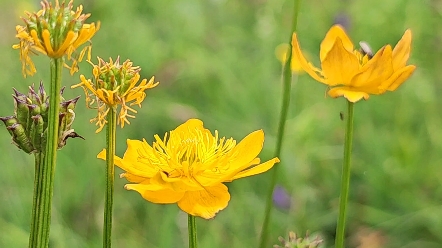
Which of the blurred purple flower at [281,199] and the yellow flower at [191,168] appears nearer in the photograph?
the yellow flower at [191,168]

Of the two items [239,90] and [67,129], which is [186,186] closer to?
[67,129]

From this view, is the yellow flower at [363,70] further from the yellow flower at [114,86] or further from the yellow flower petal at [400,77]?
the yellow flower at [114,86]

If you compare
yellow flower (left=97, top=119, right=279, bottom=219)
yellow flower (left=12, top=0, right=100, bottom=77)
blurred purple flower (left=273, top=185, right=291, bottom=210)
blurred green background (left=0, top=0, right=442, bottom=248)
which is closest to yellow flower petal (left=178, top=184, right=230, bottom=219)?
yellow flower (left=97, top=119, right=279, bottom=219)

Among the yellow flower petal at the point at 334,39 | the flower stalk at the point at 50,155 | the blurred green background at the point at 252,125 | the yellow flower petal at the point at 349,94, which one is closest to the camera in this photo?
the flower stalk at the point at 50,155

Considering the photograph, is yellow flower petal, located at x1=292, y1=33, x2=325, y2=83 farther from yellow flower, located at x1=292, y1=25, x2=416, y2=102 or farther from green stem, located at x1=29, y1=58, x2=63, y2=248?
green stem, located at x1=29, y1=58, x2=63, y2=248

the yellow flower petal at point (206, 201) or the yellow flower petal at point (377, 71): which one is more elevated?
the yellow flower petal at point (377, 71)

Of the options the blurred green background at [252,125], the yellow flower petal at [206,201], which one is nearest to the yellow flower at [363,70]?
the yellow flower petal at [206,201]

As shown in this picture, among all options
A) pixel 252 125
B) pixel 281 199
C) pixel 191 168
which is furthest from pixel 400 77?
pixel 252 125

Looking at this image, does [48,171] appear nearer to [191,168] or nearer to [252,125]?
[191,168]
